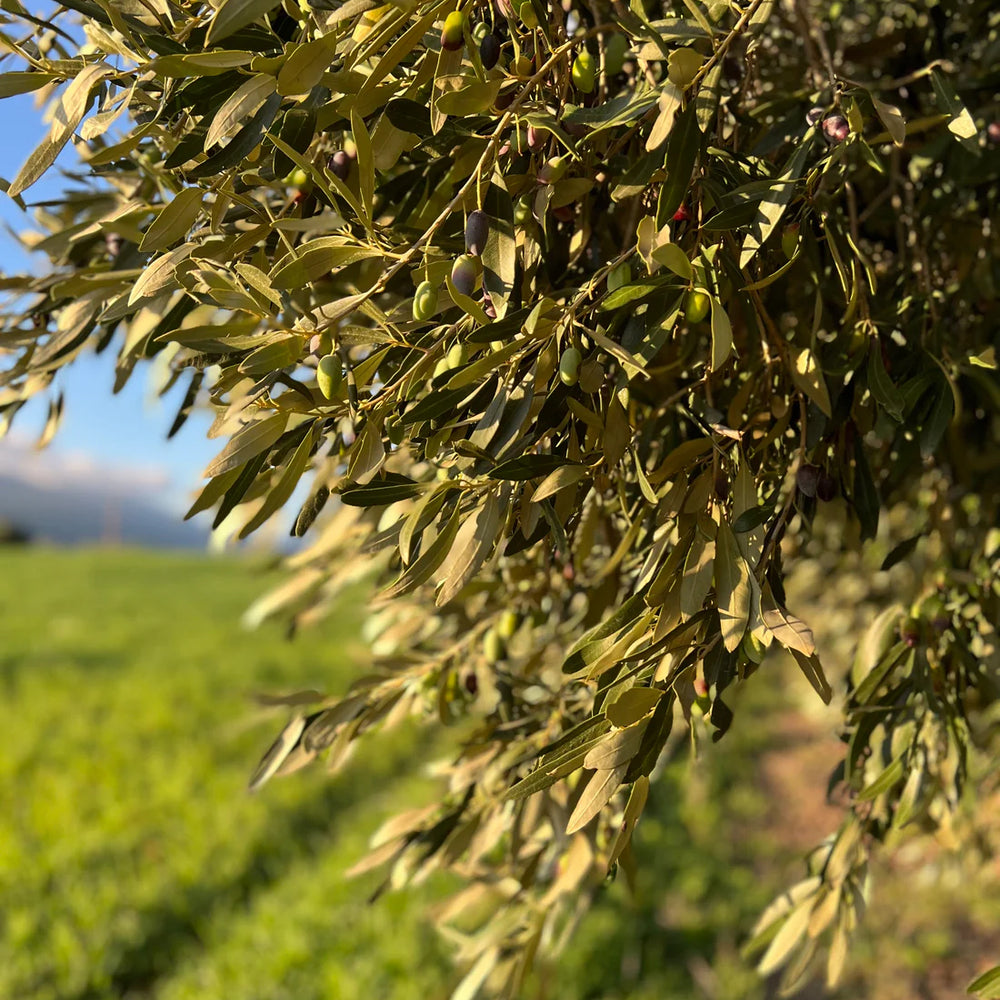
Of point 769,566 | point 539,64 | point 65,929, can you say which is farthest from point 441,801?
point 65,929

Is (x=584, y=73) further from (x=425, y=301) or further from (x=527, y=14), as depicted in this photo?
(x=425, y=301)

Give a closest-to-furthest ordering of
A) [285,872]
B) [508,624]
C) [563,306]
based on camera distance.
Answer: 1. [563,306]
2. [508,624]
3. [285,872]

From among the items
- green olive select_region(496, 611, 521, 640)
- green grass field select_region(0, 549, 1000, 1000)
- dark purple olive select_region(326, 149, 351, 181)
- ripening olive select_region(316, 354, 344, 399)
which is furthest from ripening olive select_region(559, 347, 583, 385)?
green grass field select_region(0, 549, 1000, 1000)

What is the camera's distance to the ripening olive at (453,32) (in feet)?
2.00

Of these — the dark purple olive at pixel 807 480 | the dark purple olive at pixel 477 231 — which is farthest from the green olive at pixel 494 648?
the dark purple olive at pixel 477 231

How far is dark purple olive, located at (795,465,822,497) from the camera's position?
0.75 m

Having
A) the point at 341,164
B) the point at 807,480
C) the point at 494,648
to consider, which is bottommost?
the point at 494,648

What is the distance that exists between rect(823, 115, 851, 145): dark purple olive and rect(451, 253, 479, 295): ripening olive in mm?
309

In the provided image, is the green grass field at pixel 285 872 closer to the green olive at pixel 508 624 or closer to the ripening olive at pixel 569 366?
the green olive at pixel 508 624

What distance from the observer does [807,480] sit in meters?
0.76

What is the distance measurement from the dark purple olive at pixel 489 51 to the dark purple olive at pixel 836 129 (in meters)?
0.27

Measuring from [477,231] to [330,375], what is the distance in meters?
0.15

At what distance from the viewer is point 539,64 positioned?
0.71 metres

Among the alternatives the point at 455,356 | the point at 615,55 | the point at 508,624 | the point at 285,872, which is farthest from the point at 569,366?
the point at 285,872
